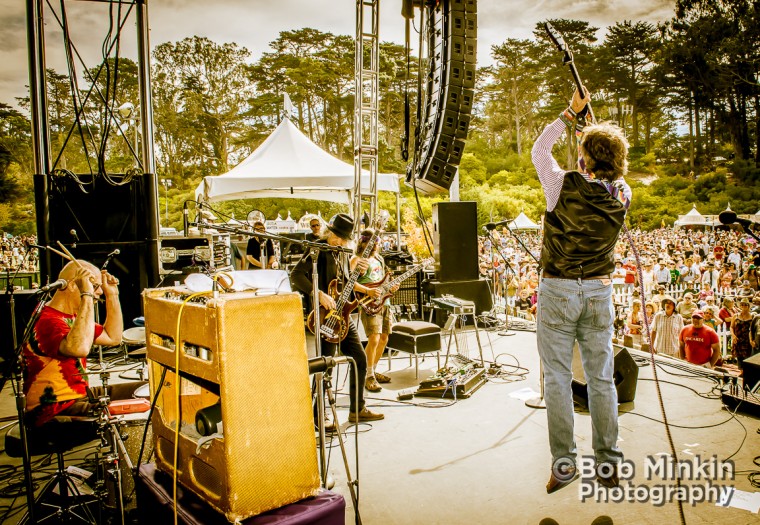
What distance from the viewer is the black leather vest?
7.57 feet

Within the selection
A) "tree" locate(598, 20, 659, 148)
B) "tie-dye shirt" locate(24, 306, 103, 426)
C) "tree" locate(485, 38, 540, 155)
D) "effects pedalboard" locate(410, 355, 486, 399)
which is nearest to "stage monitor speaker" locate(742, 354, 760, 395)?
"effects pedalboard" locate(410, 355, 486, 399)

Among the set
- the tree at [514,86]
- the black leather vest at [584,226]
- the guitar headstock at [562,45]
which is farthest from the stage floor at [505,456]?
the tree at [514,86]

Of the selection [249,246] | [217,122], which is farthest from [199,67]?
[249,246]

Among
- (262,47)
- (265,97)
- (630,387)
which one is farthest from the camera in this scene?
(262,47)

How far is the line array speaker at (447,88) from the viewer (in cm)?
436

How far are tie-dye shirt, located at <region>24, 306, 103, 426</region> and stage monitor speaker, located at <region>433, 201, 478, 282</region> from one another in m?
4.93

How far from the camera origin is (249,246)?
754 centimetres

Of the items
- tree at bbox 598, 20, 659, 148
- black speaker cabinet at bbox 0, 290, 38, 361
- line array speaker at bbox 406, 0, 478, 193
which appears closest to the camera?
line array speaker at bbox 406, 0, 478, 193

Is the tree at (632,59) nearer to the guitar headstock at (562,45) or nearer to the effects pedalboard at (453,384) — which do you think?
the effects pedalboard at (453,384)

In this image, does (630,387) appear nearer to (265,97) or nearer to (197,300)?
(197,300)

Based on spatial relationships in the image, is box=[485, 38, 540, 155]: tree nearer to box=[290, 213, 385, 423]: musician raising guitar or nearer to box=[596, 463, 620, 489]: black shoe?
box=[290, 213, 385, 423]: musician raising guitar

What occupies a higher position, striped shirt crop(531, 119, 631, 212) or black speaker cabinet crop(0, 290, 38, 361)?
striped shirt crop(531, 119, 631, 212)

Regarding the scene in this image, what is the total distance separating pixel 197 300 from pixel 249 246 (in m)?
6.01

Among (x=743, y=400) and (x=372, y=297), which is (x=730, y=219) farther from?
(x=372, y=297)
